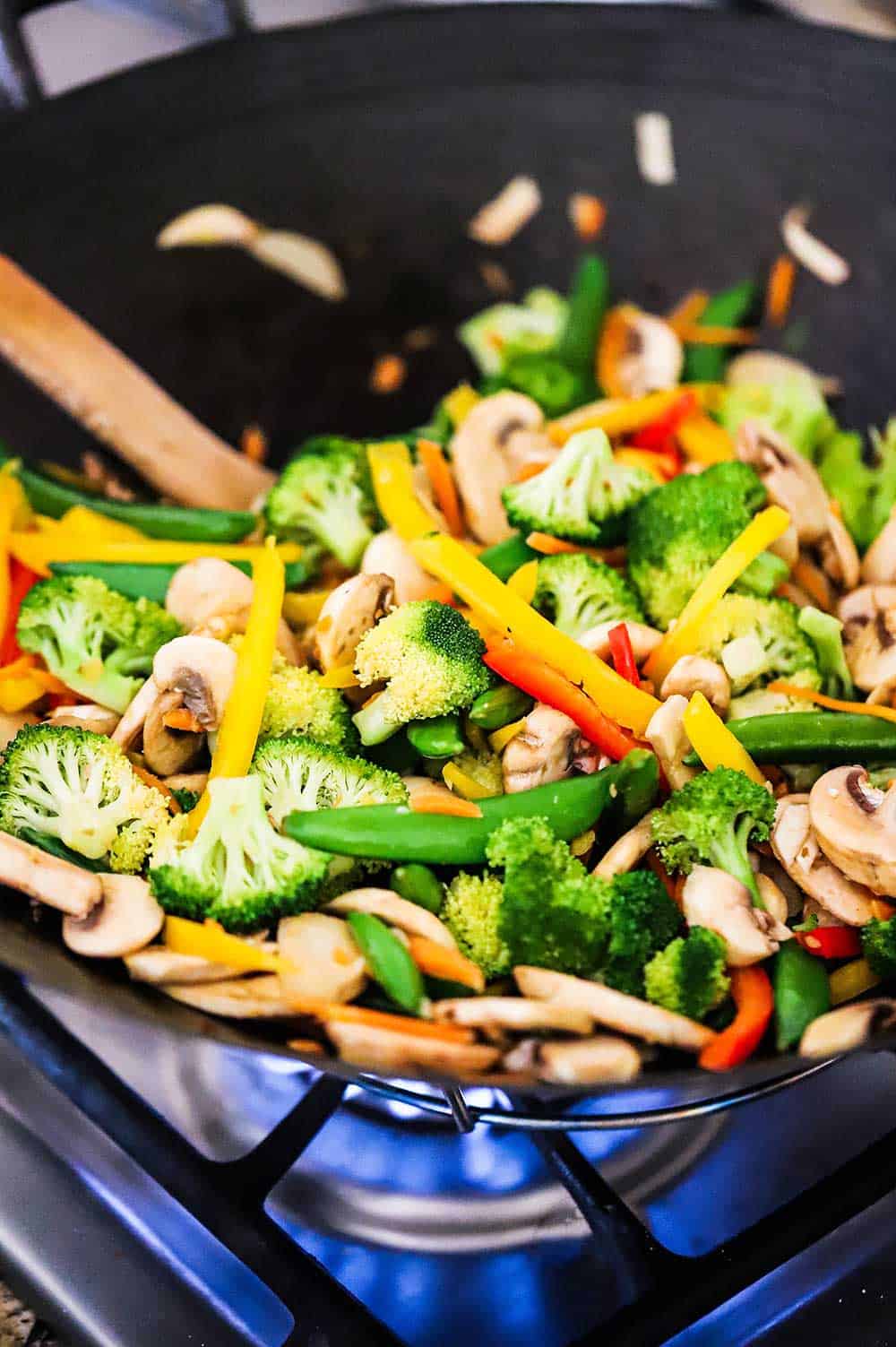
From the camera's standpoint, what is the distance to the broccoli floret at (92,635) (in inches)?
56.1

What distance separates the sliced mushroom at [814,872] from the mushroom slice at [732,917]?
6 cm

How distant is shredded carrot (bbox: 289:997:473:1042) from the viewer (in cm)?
104

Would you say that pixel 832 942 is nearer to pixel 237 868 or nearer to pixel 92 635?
pixel 237 868

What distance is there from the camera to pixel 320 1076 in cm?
140

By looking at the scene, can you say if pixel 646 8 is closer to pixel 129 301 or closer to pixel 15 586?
pixel 129 301

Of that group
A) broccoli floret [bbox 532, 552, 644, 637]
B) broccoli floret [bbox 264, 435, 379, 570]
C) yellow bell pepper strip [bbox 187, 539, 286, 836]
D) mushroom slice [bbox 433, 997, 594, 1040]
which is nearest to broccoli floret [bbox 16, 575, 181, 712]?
yellow bell pepper strip [bbox 187, 539, 286, 836]

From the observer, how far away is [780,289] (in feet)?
6.79

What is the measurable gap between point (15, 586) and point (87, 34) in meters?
1.72

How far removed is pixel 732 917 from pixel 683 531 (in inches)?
21.7

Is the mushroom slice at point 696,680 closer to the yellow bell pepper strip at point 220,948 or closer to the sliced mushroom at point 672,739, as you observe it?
the sliced mushroom at point 672,739

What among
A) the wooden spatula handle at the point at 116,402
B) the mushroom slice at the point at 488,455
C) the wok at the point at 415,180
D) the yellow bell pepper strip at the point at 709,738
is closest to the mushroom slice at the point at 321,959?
the yellow bell pepper strip at the point at 709,738

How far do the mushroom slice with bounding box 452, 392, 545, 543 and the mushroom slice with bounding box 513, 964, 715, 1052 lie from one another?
73 cm

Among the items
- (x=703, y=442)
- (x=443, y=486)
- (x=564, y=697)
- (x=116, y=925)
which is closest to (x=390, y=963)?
(x=116, y=925)

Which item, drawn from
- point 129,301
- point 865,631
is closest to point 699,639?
point 865,631
